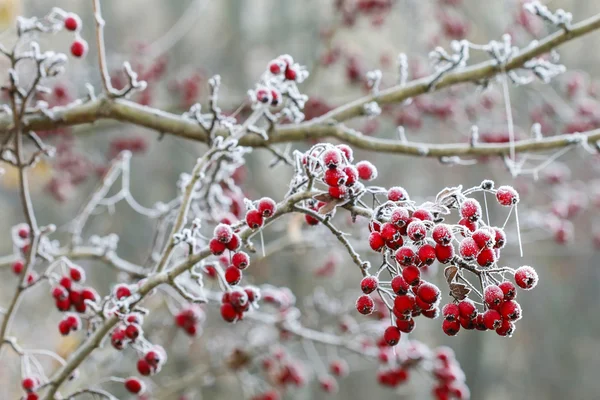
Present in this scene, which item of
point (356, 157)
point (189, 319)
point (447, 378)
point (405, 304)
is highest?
point (356, 157)

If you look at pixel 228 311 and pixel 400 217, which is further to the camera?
pixel 228 311

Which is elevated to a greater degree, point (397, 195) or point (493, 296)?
point (397, 195)

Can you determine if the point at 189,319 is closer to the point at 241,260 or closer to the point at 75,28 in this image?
the point at 241,260

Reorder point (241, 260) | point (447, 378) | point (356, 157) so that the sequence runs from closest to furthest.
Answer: point (241, 260), point (447, 378), point (356, 157)

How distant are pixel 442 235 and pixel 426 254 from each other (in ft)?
0.10

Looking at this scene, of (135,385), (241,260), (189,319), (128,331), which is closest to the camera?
(241,260)

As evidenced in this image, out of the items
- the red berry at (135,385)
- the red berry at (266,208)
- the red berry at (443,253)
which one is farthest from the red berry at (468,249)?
the red berry at (135,385)

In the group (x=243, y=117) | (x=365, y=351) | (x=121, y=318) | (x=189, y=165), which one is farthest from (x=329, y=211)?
(x=189, y=165)

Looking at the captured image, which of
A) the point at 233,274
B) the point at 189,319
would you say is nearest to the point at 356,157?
the point at 189,319

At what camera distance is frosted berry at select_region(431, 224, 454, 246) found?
0.74 metres

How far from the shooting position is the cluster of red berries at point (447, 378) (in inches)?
67.4

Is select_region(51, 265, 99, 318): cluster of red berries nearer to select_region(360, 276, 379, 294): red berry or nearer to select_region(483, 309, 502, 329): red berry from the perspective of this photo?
select_region(360, 276, 379, 294): red berry

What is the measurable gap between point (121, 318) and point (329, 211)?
16.1 inches

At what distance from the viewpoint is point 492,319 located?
0.77 meters
